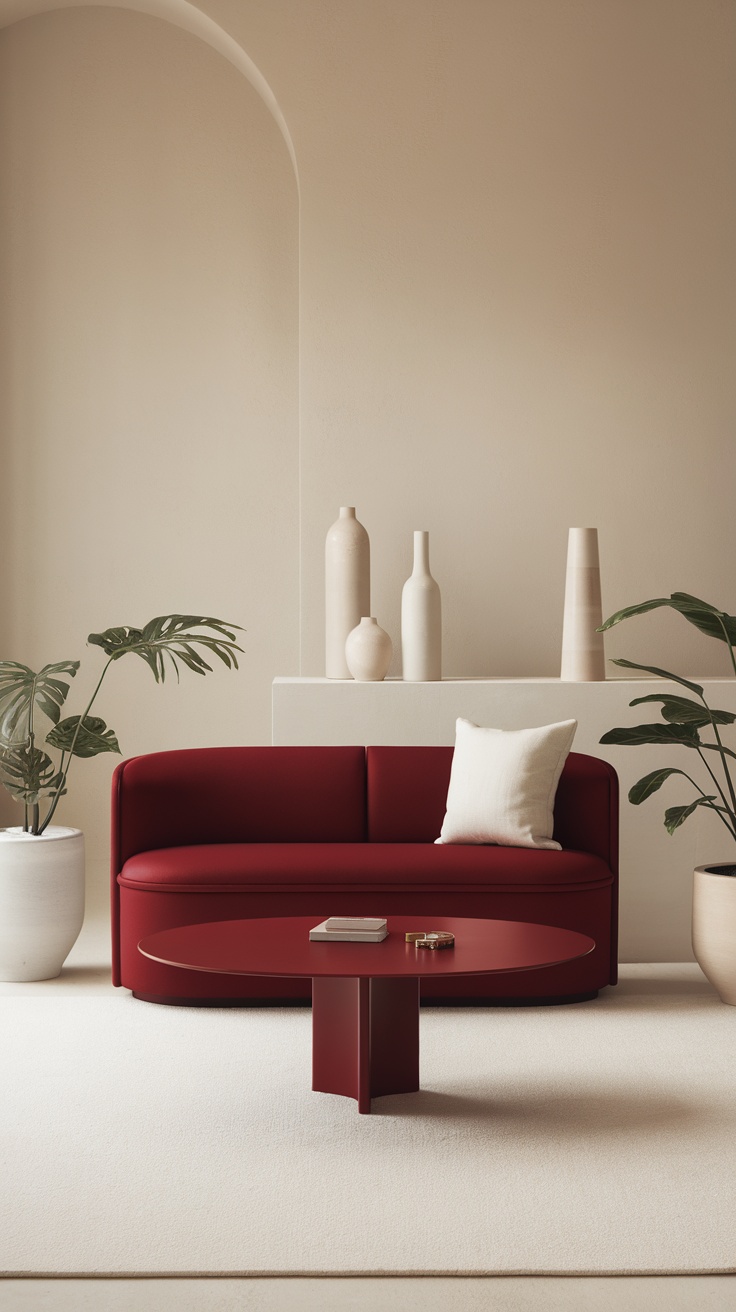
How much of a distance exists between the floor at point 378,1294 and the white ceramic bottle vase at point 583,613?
10.1 feet

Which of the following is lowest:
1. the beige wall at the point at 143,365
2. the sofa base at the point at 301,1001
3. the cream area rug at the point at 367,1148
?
the sofa base at the point at 301,1001

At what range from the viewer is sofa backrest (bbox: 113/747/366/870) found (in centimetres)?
468

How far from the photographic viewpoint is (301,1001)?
4.22m

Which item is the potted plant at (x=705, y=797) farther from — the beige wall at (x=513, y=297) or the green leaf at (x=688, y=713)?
the beige wall at (x=513, y=297)

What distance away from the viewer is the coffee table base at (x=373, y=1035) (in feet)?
10.8

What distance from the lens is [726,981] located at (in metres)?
4.18

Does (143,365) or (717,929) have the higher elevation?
(143,365)

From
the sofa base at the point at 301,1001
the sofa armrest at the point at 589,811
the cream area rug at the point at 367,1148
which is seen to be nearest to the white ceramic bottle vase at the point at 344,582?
the sofa armrest at the point at 589,811

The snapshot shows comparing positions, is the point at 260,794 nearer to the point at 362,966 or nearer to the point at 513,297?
the point at 362,966

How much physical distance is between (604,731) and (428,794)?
77cm

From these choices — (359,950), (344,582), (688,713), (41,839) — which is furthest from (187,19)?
(359,950)

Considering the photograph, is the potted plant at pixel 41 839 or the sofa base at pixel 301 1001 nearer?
the sofa base at pixel 301 1001

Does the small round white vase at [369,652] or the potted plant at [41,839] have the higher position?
the small round white vase at [369,652]

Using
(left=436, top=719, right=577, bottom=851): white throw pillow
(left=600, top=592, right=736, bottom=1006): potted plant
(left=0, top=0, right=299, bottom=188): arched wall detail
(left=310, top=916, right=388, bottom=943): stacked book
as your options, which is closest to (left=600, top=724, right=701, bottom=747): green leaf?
(left=600, top=592, right=736, bottom=1006): potted plant
